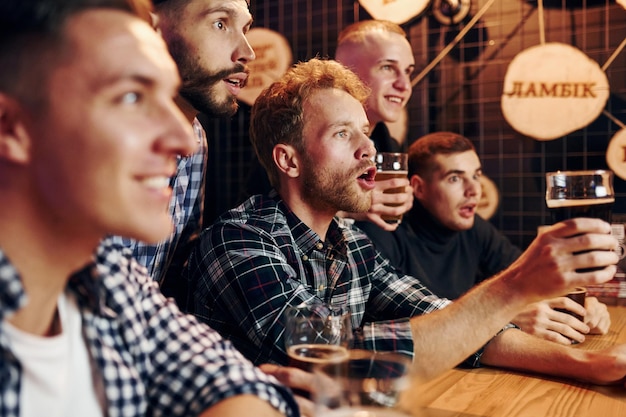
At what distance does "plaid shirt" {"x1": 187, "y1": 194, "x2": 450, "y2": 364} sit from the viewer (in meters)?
1.35

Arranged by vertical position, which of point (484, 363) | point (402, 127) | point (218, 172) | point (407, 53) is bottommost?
point (484, 363)

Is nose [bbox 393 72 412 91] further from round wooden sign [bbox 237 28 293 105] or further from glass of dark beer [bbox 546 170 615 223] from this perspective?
glass of dark beer [bbox 546 170 615 223]

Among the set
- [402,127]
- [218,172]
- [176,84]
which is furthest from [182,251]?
[218,172]

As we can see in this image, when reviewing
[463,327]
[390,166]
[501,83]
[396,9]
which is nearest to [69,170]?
[463,327]

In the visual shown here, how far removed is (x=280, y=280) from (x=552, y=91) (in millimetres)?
2289

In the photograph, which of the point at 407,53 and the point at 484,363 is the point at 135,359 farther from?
the point at 407,53

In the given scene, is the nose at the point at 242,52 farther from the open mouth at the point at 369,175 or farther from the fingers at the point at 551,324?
the fingers at the point at 551,324

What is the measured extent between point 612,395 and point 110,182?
1135 millimetres

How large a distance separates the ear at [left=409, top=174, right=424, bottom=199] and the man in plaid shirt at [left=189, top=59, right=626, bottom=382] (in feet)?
2.91

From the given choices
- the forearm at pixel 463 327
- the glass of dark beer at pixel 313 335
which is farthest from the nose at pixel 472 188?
the glass of dark beer at pixel 313 335

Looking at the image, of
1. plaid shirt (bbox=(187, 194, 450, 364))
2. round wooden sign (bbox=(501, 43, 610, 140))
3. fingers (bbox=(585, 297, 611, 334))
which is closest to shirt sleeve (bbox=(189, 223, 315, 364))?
plaid shirt (bbox=(187, 194, 450, 364))

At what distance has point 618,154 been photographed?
9.96ft

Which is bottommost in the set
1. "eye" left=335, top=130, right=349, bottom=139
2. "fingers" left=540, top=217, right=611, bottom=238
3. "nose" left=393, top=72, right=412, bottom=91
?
"fingers" left=540, top=217, right=611, bottom=238

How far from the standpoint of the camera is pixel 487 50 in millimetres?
3354
